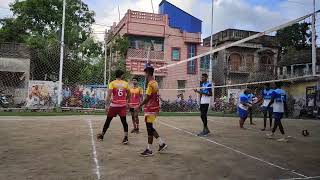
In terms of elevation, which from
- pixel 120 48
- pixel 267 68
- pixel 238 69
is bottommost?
pixel 238 69

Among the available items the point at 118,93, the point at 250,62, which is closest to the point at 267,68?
the point at 250,62

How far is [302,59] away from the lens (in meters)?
39.1

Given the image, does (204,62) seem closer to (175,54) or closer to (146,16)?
(175,54)

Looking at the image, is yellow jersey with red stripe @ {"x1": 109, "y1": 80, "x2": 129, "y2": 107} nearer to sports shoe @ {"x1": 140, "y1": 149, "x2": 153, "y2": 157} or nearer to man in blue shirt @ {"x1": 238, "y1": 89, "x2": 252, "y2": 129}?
sports shoe @ {"x1": 140, "y1": 149, "x2": 153, "y2": 157}

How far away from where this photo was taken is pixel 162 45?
3675 centimetres

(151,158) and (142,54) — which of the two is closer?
(151,158)

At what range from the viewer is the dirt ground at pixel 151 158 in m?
6.84

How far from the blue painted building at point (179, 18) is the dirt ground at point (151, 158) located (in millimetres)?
28541

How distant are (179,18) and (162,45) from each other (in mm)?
4607

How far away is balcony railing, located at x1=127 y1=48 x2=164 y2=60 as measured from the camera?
34384 millimetres

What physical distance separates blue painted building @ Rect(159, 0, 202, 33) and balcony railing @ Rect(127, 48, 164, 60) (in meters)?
4.21

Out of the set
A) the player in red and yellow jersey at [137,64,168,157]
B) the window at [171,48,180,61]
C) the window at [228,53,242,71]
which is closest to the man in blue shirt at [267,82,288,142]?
the player in red and yellow jersey at [137,64,168,157]

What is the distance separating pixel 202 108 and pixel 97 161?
5.04m

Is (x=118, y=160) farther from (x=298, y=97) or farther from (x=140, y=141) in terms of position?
(x=298, y=97)
